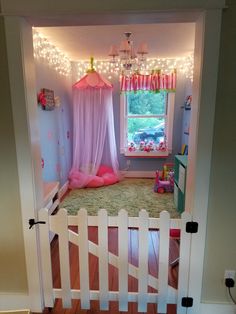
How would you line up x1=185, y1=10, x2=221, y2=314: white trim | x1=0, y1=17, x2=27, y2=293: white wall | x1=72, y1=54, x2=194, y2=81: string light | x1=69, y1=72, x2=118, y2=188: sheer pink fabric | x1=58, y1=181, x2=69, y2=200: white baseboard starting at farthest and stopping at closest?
x1=72, y1=54, x2=194, y2=81: string light → x1=69, y1=72, x2=118, y2=188: sheer pink fabric → x1=58, y1=181, x2=69, y2=200: white baseboard → x1=0, y1=17, x2=27, y2=293: white wall → x1=185, y1=10, x2=221, y2=314: white trim

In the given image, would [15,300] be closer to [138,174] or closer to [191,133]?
[191,133]

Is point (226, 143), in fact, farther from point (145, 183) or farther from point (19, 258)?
point (145, 183)

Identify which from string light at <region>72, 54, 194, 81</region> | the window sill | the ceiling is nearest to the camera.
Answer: the ceiling

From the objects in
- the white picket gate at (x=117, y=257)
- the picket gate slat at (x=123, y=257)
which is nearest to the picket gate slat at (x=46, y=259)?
the white picket gate at (x=117, y=257)

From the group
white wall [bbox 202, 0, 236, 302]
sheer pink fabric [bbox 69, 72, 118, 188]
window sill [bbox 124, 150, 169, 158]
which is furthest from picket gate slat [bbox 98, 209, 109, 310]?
window sill [bbox 124, 150, 169, 158]

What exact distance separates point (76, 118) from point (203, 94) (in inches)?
137

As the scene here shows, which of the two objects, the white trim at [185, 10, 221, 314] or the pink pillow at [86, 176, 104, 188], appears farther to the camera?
the pink pillow at [86, 176, 104, 188]

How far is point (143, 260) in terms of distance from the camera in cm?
164

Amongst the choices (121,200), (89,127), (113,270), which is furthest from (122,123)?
(113,270)

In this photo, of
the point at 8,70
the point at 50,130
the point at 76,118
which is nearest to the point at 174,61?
the point at 76,118

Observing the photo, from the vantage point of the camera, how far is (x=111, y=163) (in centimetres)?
508

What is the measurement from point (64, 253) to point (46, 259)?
5.7 inches

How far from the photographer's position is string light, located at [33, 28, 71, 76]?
299 centimetres

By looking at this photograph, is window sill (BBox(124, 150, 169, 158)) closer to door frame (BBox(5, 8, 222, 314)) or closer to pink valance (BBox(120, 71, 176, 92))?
pink valance (BBox(120, 71, 176, 92))
